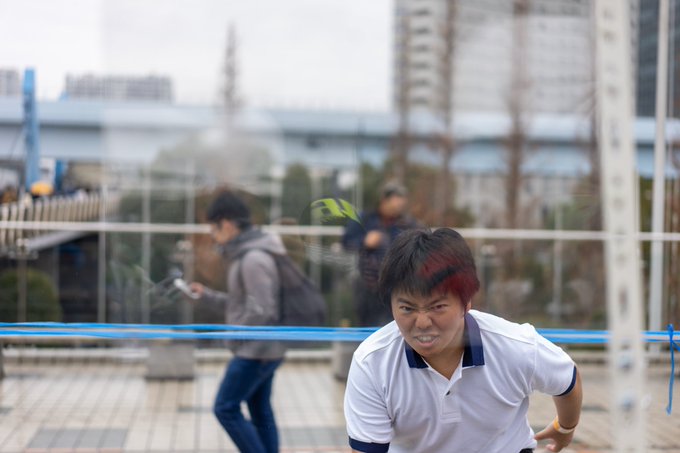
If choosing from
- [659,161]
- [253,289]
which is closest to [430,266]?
[253,289]

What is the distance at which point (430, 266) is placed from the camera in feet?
7.19

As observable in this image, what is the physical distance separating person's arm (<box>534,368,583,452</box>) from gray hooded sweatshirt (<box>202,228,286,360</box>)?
1.83 metres

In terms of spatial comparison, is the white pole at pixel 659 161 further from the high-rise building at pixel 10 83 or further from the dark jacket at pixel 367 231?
the high-rise building at pixel 10 83

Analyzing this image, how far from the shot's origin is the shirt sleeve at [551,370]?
228 centimetres

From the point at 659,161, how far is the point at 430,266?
550cm

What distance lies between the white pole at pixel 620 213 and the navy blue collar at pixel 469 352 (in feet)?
1.87

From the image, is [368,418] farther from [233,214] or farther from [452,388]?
[233,214]

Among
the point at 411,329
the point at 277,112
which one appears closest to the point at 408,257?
the point at 411,329

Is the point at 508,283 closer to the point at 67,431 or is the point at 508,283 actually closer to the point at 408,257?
the point at 67,431

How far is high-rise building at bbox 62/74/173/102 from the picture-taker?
26.6 feet

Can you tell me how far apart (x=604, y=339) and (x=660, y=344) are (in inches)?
11.6

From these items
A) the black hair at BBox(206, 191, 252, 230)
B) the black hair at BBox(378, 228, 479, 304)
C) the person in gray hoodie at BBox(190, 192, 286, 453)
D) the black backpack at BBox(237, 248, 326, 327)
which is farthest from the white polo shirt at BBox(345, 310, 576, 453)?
the black hair at BBox(206, 191, 252, 230)

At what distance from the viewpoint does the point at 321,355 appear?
6.47 metres

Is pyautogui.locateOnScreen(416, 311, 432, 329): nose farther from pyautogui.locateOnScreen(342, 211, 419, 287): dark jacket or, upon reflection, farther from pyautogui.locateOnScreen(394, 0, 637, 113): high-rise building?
pyautogui.locateOnScreen(394, 0, 637, 113): high-rise building
